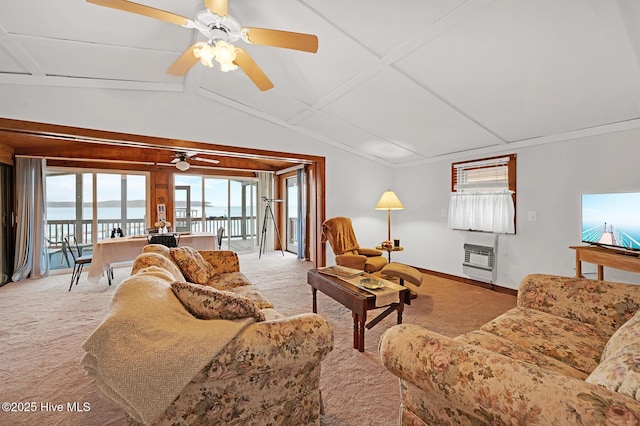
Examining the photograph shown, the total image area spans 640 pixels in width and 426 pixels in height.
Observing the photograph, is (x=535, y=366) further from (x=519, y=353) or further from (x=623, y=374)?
(x=519, y=353)

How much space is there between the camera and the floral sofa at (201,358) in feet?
3.47

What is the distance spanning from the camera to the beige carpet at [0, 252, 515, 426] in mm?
1681

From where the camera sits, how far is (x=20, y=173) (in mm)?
4715

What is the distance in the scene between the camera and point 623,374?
2.69ft

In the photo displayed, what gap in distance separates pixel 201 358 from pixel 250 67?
2.11m

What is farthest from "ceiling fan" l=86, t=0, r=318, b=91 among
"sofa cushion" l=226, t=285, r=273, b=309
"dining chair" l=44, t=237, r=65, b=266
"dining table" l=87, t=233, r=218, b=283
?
"dining chair" l=44, t=237, r=65, b=266

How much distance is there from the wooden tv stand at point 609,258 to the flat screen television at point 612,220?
0.31 feet

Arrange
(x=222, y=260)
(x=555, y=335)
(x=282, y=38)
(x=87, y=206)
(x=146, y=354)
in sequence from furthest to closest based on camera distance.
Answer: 1. (x=87, y=206)
2. (x=222, y=260)
3. (x=282, y=38)
4. (x=555, y=335)
5. (x=146, y=354)

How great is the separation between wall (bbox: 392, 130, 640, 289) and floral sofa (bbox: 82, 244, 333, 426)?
11.6 feet

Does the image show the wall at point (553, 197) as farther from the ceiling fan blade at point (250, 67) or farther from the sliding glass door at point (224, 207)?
the sliding glass door at point (224, 207)

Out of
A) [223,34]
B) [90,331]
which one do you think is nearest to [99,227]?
[90,331]

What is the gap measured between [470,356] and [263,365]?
802mm

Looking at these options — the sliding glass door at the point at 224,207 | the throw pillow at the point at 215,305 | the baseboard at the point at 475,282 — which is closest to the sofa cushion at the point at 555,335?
the throw pillow at the point at 215,305

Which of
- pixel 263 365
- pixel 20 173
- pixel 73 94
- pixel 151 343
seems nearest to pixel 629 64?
pixel 263 365
